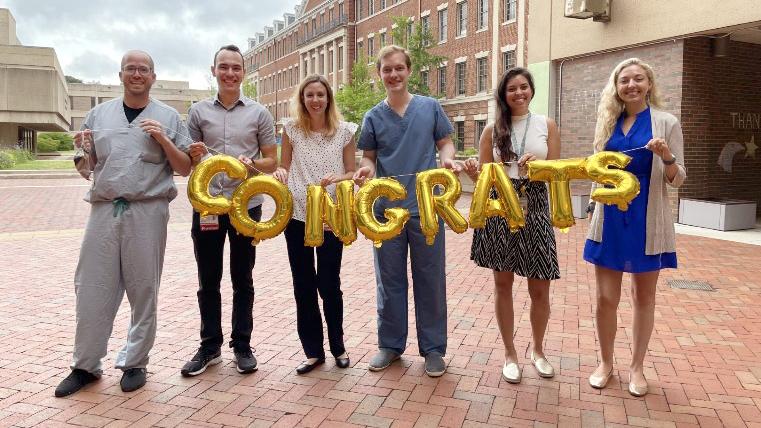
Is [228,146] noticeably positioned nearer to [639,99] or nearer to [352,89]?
[639,99]

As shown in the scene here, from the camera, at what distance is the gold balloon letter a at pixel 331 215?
362cm

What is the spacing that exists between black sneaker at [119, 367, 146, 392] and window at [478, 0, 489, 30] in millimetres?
29035

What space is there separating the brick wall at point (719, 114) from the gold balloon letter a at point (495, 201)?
10092 millimetres

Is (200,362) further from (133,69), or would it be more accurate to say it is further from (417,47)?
(417,47)

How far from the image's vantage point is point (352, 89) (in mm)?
34938

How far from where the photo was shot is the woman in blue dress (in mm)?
3631

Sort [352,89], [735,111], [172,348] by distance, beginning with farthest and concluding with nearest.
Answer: [352,89] < [735,111] < [172,348]

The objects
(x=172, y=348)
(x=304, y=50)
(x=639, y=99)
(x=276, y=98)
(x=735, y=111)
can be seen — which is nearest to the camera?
(x=639, y=99)

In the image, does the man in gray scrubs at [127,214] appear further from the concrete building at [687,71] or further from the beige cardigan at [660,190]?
the concrete building at [687,71]

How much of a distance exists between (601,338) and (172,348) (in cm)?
314

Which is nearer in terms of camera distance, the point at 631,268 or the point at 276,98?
the point at 631,268

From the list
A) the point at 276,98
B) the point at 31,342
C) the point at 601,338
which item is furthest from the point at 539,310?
the point at 276,98

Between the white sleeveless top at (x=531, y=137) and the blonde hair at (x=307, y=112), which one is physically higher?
the blonde hair at (x=307, y=112)

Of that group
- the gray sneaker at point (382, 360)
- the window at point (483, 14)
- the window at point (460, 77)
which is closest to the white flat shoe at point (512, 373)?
the gray sneaker at point (382, 360)
